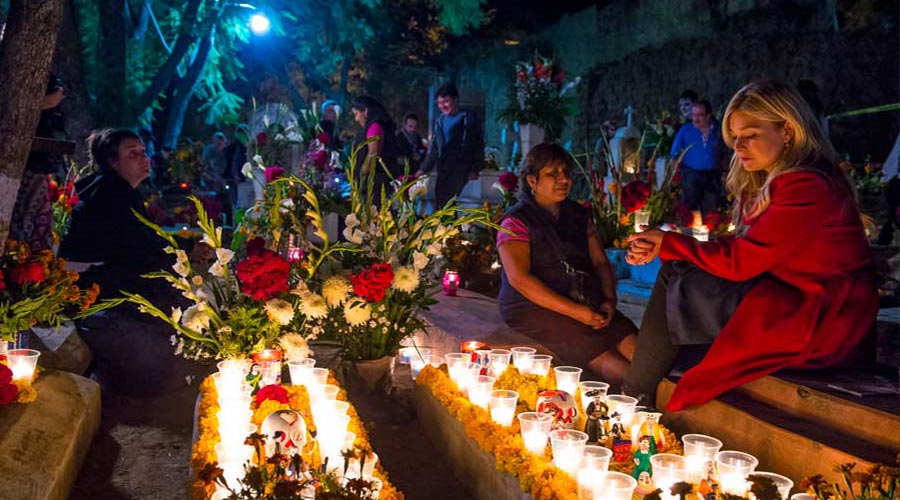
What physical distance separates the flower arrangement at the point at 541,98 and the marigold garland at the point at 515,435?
6607 mm

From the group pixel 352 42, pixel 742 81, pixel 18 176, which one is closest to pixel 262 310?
pixel 18 176

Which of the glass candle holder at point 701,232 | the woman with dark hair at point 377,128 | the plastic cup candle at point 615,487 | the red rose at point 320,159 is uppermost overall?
the woman with dark hair at point 377,128

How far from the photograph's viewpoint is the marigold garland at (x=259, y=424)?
2912 mm

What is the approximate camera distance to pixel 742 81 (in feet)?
48.0

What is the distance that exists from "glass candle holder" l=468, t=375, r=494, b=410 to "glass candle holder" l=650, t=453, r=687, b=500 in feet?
3.37

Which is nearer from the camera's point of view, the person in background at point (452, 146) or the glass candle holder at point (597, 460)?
the glass candle holder at point (597, 460)

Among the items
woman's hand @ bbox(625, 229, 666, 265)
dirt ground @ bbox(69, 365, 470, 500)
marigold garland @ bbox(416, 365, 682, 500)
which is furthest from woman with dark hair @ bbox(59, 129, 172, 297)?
woman's hand @ bbox(625, 229, 666, 265)

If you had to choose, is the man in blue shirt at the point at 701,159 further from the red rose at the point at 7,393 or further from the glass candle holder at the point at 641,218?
the red rose at the point at 7,393

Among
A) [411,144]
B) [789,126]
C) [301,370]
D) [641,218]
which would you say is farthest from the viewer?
[411,144]

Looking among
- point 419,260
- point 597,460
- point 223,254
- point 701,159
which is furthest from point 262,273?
point 701,159

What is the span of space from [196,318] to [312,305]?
0.56 meters

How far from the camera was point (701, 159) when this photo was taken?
8.73m

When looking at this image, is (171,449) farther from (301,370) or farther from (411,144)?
(411,144)

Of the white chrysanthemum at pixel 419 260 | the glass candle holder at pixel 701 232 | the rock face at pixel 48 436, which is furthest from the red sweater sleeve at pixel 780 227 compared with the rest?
the glass candle holder at pixel 701 232
